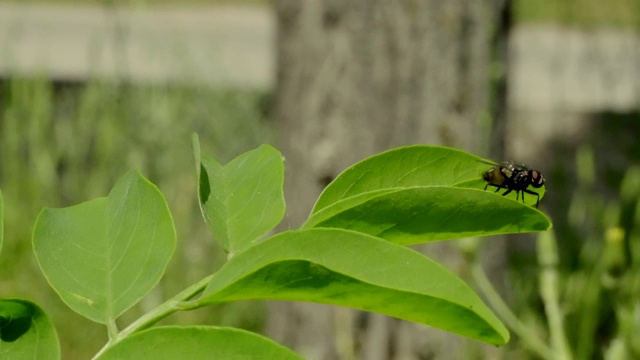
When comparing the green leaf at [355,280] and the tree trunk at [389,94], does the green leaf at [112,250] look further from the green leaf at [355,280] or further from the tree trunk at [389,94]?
the tree trunk at [389,94]

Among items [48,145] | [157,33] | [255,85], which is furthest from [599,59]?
[48,145]

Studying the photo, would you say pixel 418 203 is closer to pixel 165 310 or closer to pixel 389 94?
pixel 165 310

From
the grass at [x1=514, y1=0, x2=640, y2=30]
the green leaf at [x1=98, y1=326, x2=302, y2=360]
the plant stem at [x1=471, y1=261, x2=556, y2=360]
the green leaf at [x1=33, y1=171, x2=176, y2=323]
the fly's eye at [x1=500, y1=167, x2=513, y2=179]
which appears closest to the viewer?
the green leaf at [x1=98, y1=326, x2=302, y2=360]

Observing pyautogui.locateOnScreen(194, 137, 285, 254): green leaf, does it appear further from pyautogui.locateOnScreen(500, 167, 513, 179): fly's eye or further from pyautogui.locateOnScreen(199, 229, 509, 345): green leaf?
pyautogui.locateOnScreen(500, 167, 513, 179): fly's eye

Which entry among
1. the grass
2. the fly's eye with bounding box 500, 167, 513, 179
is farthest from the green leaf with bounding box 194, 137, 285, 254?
the grass

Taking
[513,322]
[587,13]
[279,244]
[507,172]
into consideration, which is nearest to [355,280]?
[279,244]

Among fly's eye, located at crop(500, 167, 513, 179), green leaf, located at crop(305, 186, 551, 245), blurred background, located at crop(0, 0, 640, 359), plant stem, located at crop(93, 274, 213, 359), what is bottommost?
blurred background, located at crop(0, 0, 640, 359)

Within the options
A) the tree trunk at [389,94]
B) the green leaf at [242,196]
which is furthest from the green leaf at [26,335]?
the tree trunk at [389,94]
